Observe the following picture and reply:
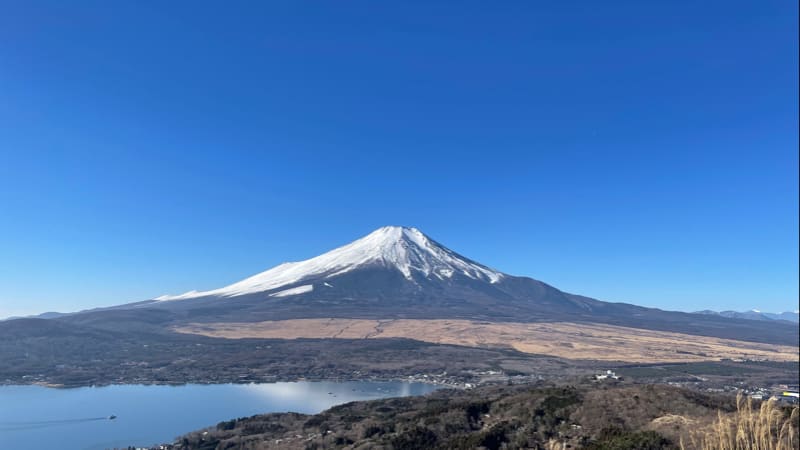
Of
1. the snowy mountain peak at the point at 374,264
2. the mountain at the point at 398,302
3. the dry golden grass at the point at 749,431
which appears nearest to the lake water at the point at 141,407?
the dry golden grass at the point at 749,431

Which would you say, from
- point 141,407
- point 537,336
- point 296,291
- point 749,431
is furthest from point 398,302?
point 749,431

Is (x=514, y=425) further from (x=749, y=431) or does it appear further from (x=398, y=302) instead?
(x=398, y=302)

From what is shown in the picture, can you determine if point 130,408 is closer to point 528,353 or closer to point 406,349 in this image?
point 406,349

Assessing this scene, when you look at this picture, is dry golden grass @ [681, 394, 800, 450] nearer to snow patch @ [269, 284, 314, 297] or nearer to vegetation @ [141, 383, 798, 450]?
vegetation @ [141, 383, 798, 450]

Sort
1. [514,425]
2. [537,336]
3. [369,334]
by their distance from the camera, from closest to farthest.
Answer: [514,425] → [369,334] → [537,336]

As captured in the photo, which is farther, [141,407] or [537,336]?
[537,336]

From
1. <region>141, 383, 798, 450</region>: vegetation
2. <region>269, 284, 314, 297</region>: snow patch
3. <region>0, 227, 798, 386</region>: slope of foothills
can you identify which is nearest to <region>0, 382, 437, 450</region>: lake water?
<region>0, 227, 798, 386</region>: slope of foothills
